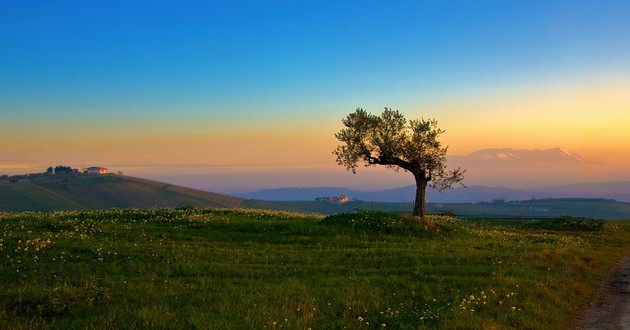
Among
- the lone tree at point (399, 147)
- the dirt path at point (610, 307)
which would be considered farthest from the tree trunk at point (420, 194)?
the dirt path at point (610, 307)

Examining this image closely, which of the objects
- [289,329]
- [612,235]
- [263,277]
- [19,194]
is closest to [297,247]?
[263,277]

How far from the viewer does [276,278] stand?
17031 mm

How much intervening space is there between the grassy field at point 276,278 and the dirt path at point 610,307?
0.49 m

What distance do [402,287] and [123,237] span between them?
51.3 ft

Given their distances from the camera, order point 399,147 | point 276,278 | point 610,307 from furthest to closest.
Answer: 1. point 399,147
2. point 276,278
3. point 610,307

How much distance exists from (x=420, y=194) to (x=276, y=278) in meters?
30.8

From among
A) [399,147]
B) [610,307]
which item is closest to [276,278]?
[610,307]

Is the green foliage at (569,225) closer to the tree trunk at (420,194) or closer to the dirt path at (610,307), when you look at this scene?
the tree trunk at (420,194)

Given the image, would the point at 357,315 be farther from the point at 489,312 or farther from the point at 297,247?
the point at 297,247

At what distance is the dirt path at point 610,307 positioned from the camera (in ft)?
45.1

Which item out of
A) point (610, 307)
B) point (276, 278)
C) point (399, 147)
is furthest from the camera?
point (399, 147)

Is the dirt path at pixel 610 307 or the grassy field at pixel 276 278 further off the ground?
the grassy field at pixel 276 278

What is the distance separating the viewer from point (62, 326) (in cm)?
1084

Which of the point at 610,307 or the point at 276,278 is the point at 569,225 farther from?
the point at 276,278
